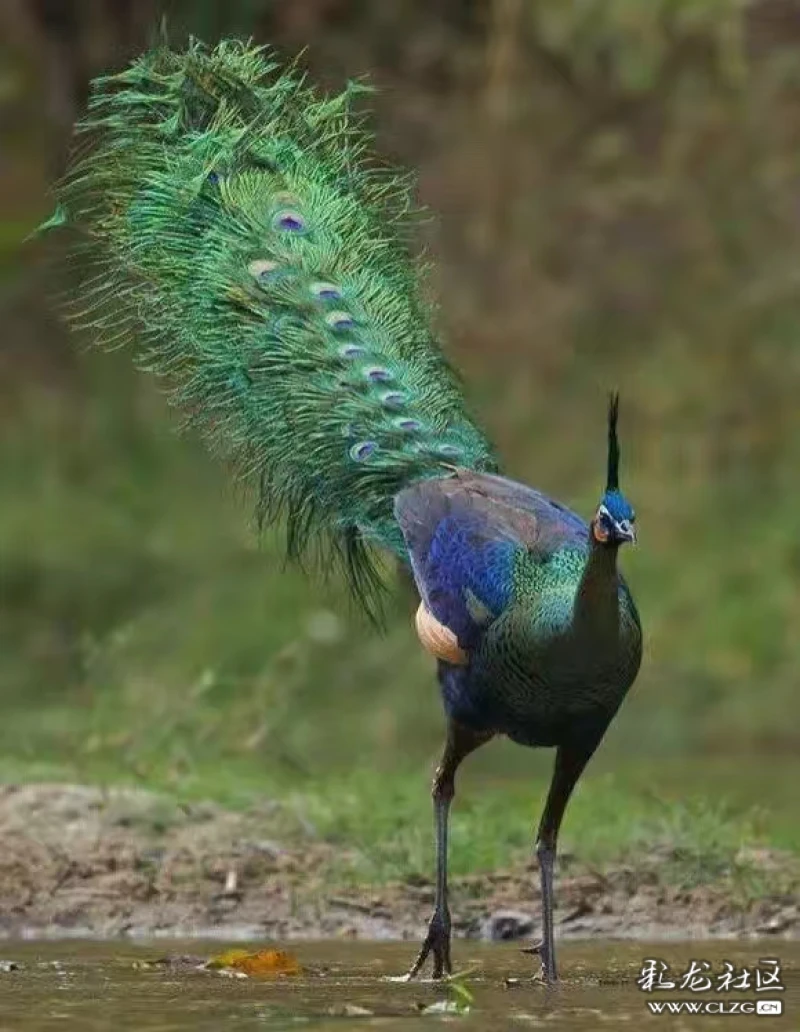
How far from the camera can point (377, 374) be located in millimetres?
8062

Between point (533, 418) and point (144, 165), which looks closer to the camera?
point (144, 165)

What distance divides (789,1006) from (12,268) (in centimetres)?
1294

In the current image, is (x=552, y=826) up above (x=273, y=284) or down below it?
below

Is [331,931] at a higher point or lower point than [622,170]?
lower

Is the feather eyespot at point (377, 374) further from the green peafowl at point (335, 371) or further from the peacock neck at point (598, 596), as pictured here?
the peacock neck at point (598, 596)

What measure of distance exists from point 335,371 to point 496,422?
8018mm

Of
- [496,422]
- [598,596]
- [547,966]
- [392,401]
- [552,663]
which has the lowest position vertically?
[547,966]

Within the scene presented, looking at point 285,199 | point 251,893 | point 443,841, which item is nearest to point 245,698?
point 251,893

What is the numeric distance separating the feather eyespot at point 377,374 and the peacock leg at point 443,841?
3.37 feet

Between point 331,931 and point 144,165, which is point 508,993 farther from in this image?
point 144,165

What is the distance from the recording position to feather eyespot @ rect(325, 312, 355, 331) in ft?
26.7

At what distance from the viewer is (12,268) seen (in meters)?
18.7

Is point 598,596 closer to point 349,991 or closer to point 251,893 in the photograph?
point 349,991

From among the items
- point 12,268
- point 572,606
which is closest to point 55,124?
point 12,268
